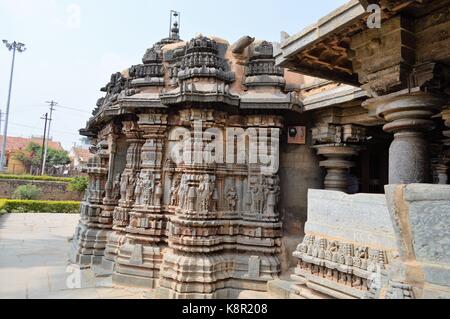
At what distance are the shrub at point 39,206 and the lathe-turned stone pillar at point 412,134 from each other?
21824 millimetres

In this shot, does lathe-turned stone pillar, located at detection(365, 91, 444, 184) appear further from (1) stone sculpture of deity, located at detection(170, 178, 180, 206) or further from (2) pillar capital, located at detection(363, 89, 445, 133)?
(1) stone sculpture of deity, located at detection(170, 178, 180, 206)

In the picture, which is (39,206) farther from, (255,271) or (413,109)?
(413,109)

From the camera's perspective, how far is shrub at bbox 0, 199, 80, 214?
64.7ft

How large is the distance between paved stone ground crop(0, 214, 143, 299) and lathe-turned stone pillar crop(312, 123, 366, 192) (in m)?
3.93

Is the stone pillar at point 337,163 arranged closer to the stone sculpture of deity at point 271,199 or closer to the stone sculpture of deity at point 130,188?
the stone sculpture of deity at point 271,199

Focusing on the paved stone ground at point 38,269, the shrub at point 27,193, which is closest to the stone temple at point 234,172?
the paved stone ground at point 38,269

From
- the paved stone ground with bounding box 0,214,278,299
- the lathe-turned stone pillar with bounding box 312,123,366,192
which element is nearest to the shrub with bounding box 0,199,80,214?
the paved stone ground with bounding box 0,214,278,299

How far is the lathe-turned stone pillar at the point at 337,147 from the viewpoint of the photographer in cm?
569

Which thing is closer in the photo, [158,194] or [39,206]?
[158,194]

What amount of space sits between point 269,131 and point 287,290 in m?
2.66

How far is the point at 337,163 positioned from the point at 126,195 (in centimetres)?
414

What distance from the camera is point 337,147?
5.72m

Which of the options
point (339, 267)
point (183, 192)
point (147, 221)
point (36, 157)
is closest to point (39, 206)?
point (147, 221)
